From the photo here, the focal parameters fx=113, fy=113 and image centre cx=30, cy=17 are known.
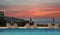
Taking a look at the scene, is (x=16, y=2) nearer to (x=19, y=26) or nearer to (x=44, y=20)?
(x=19, y=26)

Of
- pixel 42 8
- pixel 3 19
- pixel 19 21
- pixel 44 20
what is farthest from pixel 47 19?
pixel 3 19

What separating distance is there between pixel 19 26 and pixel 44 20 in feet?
1.35

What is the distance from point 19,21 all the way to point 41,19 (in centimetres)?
36

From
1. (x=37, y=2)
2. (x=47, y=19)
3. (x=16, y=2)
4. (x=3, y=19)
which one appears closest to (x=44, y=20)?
(x=47, y=19)

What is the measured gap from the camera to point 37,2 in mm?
1786

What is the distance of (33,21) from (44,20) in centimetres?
18

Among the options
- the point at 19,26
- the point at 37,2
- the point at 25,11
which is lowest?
the point at 19,26

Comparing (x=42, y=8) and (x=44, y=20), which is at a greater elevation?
(x=42, y=8)

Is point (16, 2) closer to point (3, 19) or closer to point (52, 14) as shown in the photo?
point (3, 19)

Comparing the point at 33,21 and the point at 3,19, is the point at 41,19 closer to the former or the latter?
the point at 33,21

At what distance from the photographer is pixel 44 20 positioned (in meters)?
1.80

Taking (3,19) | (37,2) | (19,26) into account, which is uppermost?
(37,2)

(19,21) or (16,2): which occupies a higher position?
(16,2)

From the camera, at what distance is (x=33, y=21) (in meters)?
1.82
